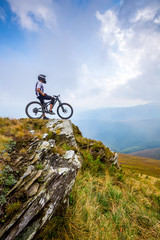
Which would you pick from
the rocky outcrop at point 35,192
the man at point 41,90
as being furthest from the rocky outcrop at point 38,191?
the man at point 41,90

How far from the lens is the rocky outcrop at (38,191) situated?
2533 mm

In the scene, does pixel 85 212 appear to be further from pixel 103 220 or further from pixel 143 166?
pixel 143 166

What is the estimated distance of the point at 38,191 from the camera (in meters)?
3.15

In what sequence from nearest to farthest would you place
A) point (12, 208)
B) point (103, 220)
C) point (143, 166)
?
point (12, 208) < point (103, 220) < point (143, 166)

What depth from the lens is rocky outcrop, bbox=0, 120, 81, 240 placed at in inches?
99.7

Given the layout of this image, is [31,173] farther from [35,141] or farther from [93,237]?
[93,237]

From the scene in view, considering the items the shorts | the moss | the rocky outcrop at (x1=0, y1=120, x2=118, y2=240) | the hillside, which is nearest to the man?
the shorts

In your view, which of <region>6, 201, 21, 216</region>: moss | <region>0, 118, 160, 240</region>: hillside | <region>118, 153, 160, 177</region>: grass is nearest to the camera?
<region>6, 201, 21, 216</region>: moss

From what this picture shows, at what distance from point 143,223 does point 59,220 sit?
367 centimetres

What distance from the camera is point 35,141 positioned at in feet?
17.1

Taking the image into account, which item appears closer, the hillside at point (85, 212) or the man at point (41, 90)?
the hillside at point (85, 212)

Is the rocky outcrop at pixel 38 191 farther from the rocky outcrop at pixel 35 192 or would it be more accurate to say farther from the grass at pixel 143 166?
the grass at pixel 143 166

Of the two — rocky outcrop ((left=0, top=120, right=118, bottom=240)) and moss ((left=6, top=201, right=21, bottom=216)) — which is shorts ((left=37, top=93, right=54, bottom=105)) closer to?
rocky outcrop ((left=0, top=120, right=118, bottom=240))

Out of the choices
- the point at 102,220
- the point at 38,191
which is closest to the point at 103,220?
the point at 102,220
